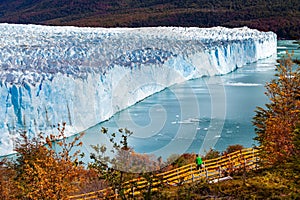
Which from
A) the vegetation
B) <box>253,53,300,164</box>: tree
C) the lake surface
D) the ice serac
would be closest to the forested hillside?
the ice serac

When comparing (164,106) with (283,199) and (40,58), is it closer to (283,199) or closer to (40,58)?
(40,58)

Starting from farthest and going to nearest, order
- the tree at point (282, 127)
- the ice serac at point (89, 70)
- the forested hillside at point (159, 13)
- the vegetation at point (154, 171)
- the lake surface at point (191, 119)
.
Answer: the forested hillside at point (159, 13) → the lake surface at point (191, 119) → the ice serac at point (89, 70) → the tree at point (282, 127) → the vegetation at point (154, 171)

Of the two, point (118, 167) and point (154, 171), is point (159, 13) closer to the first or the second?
point (154, 171)

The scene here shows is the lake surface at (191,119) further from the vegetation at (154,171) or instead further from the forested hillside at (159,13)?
the forested hillside at (159,13)

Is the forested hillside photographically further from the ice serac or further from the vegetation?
the vegetation

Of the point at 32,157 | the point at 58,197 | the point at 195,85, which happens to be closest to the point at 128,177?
the point at 58,197

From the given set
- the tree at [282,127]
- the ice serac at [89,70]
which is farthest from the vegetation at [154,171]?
the ice serac at [89,70]
